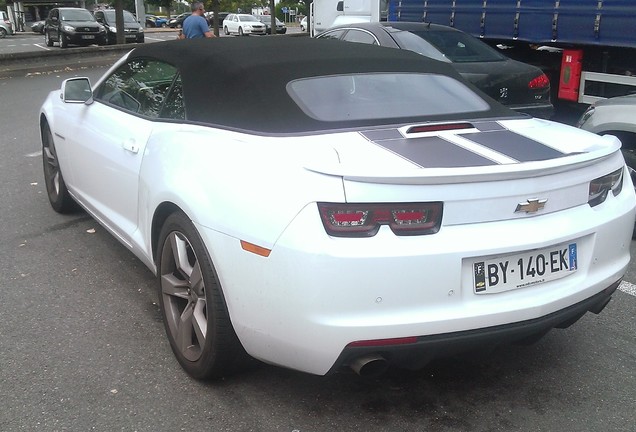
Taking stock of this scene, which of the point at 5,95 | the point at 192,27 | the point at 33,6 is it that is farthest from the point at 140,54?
the point at 33,6

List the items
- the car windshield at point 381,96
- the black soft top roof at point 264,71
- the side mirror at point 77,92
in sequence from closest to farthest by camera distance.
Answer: the black soft top roof at point 264,71 → the car windshield at point 381,96 → the side mirror at point 77,92

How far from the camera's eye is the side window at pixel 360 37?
8.29 meters

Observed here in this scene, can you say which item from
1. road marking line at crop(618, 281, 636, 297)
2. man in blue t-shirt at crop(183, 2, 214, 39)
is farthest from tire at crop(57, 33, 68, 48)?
road marking line at crop(618, 281, 636, 297)

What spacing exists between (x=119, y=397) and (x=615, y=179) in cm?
241

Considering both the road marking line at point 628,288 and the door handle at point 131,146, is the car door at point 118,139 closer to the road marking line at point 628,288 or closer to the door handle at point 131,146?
the door handle at point 131,146

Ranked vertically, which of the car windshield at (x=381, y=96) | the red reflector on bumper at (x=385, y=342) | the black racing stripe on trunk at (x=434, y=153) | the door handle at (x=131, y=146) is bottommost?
the red reflector on bumper at (x=385, y=342)

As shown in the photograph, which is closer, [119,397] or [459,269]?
[459,269]

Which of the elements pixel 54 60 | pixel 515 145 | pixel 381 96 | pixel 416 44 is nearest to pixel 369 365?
pixel 515 145

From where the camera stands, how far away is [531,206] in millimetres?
2637

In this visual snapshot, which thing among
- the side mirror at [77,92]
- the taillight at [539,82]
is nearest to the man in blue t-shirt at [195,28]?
the taillight at [539,82]

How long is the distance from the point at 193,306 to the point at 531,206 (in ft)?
5.06

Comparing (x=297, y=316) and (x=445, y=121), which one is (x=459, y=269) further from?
(x=445, y=121)

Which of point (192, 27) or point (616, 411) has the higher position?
point (192, 27)

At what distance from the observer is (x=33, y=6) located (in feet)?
210
